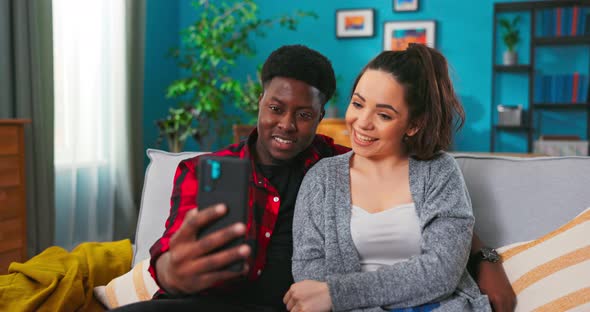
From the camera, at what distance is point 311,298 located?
3.48 ft

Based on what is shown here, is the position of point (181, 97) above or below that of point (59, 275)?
above

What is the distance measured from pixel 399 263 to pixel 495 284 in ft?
0.83

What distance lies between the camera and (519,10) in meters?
4.86

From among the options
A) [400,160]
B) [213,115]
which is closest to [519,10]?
[213,115]

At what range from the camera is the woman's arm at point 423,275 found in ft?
3.48

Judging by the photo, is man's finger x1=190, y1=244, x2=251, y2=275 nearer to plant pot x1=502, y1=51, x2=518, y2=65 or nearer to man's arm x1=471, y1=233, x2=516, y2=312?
man's arm x1=471, y1=233, x2=516, y2=312

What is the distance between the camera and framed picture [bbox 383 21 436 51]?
5004 mm

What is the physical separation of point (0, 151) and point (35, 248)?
786mm

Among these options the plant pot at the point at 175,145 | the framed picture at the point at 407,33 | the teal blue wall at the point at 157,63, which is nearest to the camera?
the plant pot at the point at 175,145

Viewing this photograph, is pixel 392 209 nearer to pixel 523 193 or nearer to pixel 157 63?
pixel 523 193

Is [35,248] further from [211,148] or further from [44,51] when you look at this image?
[211,148]

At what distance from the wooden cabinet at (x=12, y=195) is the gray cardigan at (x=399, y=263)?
184 cm

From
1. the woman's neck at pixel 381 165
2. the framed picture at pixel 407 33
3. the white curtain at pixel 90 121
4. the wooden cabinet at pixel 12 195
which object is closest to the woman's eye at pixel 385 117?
the woman's neck at pixel 381 165

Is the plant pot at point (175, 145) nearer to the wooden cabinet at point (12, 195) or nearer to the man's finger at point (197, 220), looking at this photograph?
the wooden cabinet at point (12, 195)
